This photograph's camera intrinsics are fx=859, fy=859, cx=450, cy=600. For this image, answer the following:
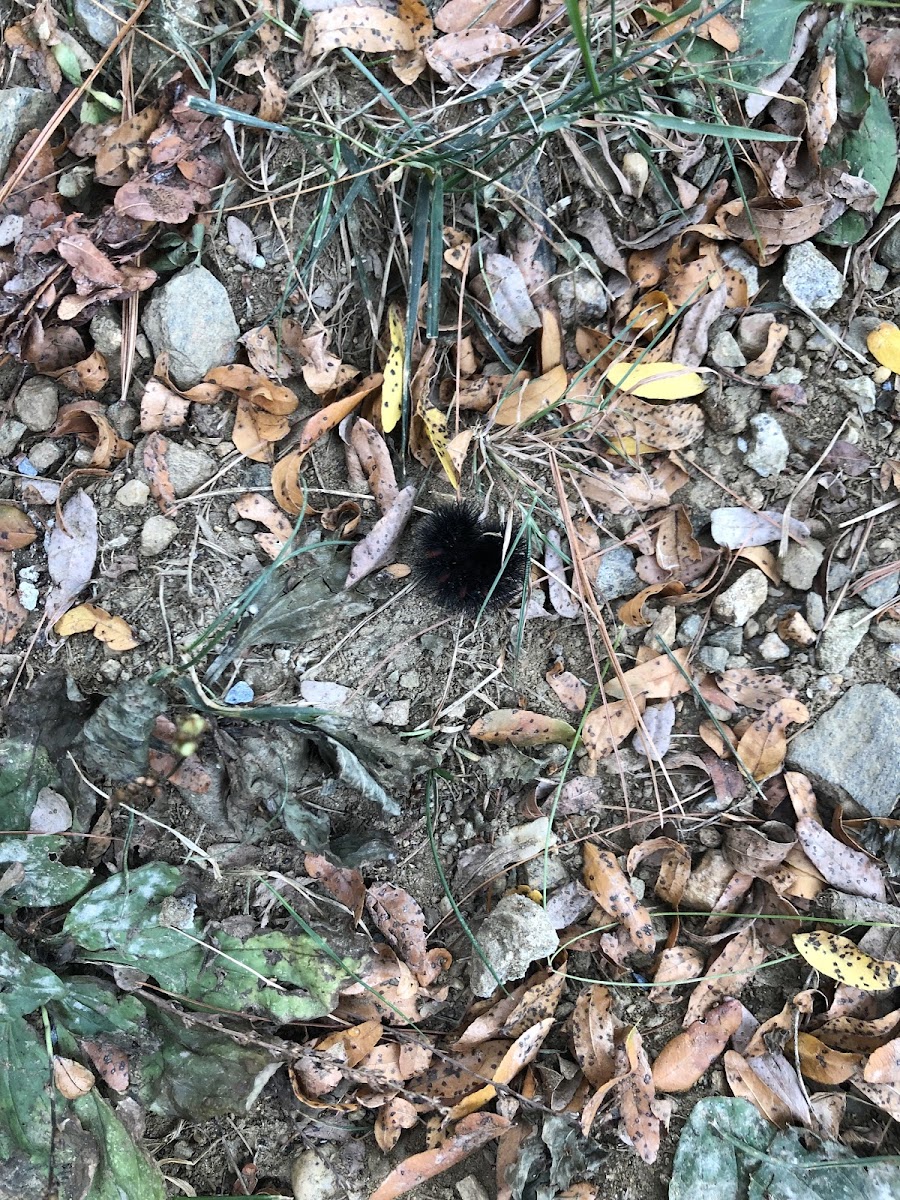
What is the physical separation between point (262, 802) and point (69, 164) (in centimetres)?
168

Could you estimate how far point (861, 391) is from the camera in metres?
2.18

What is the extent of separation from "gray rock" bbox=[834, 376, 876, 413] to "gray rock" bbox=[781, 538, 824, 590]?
0.36 meters

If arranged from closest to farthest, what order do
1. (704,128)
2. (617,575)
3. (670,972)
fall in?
(704,128)
(670,972)
(617,575)

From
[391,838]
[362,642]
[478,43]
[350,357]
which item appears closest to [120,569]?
[362,642]

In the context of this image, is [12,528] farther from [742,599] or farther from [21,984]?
[742,599]

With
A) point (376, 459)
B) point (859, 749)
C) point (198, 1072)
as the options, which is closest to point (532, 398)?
point (376, 459)

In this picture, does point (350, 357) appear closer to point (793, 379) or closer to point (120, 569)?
point (120, 569)

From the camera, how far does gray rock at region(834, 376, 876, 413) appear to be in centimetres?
218

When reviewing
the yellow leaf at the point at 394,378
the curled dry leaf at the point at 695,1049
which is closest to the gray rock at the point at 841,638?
the curled dry leaf at the point at 695,1049

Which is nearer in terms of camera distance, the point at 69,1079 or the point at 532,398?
the point at 69,1079

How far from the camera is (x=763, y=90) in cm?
212

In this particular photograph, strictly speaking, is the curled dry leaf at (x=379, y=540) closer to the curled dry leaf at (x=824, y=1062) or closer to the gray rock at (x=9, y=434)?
the gray rock at (x=9, y=434)

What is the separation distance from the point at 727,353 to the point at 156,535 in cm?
152

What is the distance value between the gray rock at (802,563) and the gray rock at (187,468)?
148 centimetres
